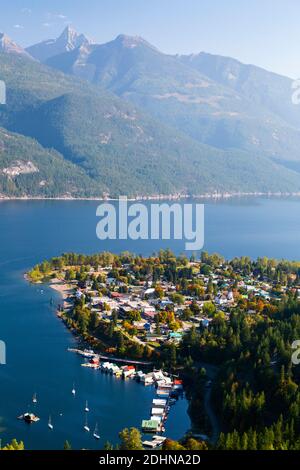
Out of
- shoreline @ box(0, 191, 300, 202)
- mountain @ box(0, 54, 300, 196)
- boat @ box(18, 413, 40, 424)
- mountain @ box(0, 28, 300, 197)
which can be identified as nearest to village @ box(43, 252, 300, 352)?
boat @ box(18, 413, 40, 424)

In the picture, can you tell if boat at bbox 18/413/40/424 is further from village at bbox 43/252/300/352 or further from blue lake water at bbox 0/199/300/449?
village at bbox 43/252/300/352

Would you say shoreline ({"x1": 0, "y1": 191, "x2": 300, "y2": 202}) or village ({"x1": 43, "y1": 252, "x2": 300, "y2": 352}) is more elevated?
shoreline ({"x1": 0, "y1": 191, "x2": 300, "y2": 202})

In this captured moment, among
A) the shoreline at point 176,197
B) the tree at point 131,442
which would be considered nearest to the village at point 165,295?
the tree at point 131,442

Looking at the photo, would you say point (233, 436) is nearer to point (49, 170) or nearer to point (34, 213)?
point (34, 213)

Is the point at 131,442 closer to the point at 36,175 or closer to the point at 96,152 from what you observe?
the point at 36,175

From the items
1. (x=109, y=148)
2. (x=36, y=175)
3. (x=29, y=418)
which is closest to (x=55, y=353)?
(x=29, y=418)

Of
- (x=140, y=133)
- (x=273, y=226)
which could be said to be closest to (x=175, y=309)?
(x=273, y=226)

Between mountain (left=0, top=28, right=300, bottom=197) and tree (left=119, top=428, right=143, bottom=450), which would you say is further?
mountain (left=0, top=28, right=300, bottom=197)
